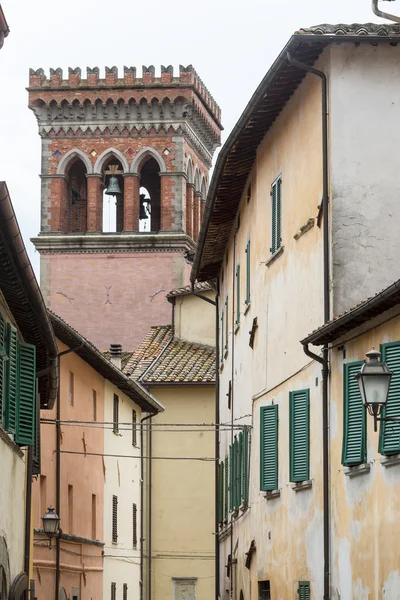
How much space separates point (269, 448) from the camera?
23.1 meters

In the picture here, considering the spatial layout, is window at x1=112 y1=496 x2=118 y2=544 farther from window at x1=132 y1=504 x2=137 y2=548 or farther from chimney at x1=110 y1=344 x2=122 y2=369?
chimney at x1=110 y1=344 x2=122 y2=369

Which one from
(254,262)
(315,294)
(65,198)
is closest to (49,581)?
(254,262)

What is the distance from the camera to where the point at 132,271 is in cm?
6756

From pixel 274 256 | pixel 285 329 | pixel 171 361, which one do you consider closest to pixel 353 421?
pixel 285 329

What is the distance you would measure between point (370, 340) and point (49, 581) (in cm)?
1789

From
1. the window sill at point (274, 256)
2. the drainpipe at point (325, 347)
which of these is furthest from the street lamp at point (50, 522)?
the drainpipe at point (325, 347)

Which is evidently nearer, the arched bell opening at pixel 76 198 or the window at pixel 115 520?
the window at pixel 115 520

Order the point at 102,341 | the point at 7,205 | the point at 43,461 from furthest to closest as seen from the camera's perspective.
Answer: the point at 102,341
the point at 43,461
the point at 7,205

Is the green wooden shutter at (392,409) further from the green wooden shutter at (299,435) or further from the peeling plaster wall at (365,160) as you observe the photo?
the green wooden shutter at (299,435)

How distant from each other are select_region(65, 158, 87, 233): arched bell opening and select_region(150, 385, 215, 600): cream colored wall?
71.6 feet

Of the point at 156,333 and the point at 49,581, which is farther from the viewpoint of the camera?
the point at 156,333

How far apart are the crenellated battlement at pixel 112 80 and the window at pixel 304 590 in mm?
51303

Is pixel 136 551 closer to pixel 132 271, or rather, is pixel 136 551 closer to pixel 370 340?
pixel 132 271

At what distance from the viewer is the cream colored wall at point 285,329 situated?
20.6 m
